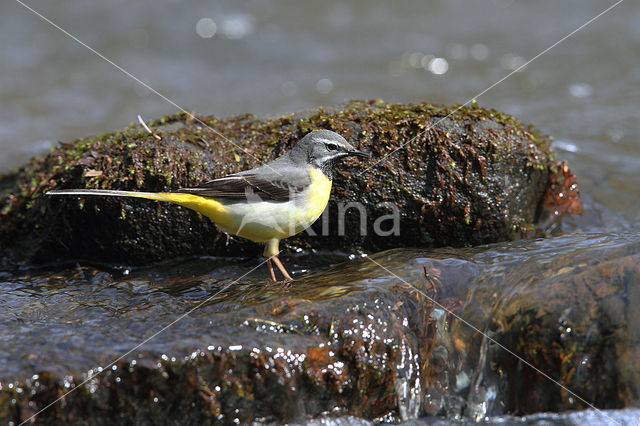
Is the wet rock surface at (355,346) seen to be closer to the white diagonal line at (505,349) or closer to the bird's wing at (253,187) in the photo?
the white diagonal line at (505,349)

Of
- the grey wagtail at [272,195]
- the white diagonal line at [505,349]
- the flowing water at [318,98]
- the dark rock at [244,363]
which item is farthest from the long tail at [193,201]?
the white diagonal line at [505,349]

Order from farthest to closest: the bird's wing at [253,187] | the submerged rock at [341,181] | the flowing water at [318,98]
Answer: the submerged rock at [341,181] → the bird's wing at [253,187] → the flowing water at [318,98]

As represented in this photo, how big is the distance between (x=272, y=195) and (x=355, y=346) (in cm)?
215

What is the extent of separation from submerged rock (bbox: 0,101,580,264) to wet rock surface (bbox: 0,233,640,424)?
1305mm

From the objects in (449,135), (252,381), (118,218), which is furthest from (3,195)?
(449,135)

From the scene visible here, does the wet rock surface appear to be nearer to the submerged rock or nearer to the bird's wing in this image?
the bird's wing

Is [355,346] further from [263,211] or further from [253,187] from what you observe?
[253,187]

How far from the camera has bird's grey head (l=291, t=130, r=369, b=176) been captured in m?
6.62

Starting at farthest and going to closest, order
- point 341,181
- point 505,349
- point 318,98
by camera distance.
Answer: point 318,98
point 341,181
point 505,349

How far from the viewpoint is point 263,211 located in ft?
20.5

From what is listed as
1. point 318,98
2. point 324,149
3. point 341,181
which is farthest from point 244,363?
point 318,98

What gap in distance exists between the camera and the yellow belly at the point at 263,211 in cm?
621

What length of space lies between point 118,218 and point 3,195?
2.44 metres

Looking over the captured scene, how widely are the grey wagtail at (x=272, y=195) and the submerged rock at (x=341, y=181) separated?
2.16 ft
